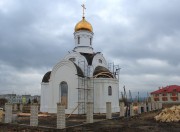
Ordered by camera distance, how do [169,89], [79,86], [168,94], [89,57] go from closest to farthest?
[79,86], [89,57], [168,94], [169,89]

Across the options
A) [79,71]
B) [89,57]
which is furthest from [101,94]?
[89,57]

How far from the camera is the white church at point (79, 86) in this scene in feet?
72.6

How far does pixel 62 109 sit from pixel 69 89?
33.4 ft

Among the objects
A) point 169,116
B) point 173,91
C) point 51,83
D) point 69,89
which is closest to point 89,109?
point 169,116

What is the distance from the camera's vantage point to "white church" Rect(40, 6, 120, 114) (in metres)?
22.1

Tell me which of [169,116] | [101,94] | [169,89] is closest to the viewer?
[169,116]

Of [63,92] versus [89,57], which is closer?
[63,92]

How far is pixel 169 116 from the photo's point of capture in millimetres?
16234

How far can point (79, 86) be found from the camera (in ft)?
72.3

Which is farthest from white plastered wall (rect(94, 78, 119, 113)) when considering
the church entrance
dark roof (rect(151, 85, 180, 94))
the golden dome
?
dark roof (rect(151, 85, 180, 94))

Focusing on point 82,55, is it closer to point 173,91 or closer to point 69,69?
point 69,69

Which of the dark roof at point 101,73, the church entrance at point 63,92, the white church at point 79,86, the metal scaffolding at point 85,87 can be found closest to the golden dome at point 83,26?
the white church at point 79,86

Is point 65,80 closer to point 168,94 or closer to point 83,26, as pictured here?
point 83,26

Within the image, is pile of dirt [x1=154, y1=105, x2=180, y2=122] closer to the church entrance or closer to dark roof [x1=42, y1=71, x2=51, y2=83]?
the church entrance
